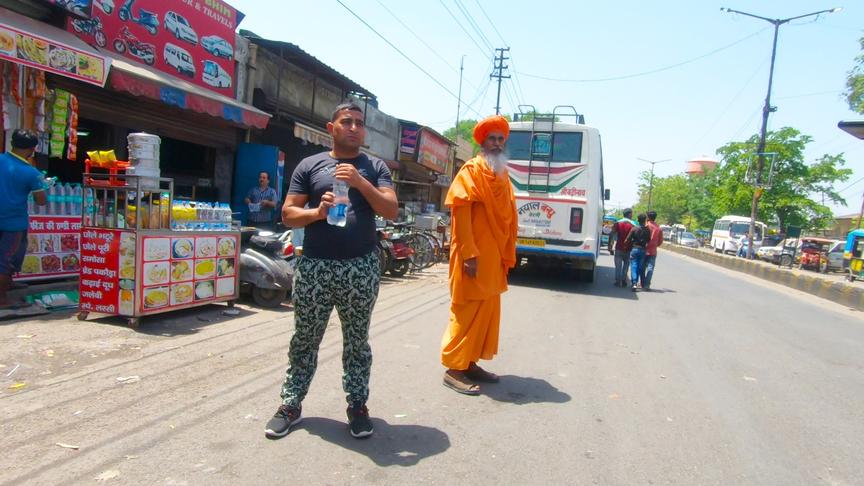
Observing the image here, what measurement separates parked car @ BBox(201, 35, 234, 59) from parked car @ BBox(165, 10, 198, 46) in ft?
0.87

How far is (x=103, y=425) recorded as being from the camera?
10.0ft

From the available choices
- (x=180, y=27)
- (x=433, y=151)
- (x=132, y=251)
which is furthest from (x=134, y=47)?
(x=433, y=151)

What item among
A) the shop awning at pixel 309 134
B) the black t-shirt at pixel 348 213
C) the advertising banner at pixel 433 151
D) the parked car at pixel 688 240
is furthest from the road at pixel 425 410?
the parked car at pixel 688 240

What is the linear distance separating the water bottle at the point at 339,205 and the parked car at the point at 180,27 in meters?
7.89

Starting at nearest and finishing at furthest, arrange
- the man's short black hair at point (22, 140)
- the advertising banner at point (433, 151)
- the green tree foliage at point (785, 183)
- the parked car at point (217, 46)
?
1. the man's short black hair at point (22, 140)
2. the parked car at point (217, 46)
3. the advertising banner at point (433, 151)
4. the green tree foliage at point (785, 183)

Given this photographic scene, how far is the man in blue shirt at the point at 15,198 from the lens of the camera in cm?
522

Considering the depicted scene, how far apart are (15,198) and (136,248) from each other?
4.45 feet

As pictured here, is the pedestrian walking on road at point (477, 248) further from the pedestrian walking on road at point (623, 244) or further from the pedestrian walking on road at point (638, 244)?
the pedestrian walking on road at point (623, 244)

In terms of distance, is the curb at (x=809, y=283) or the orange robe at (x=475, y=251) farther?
the curb at (x=809, y=283)

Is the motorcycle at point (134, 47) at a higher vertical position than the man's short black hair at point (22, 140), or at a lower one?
higher

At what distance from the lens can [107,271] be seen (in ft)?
16.9

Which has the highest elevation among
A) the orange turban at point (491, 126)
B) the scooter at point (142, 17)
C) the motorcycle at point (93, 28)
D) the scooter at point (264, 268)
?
the scooter at point (142, 17)

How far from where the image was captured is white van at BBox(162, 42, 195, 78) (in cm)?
890

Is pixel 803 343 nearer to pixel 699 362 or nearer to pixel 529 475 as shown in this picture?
pixel 699 362
